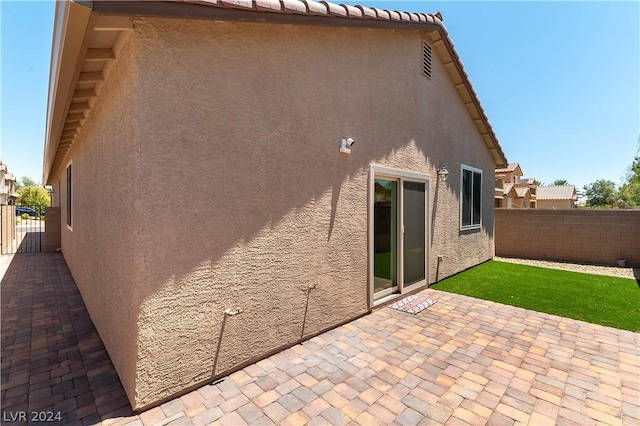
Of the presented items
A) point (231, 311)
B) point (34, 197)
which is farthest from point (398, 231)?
point (34, 197)

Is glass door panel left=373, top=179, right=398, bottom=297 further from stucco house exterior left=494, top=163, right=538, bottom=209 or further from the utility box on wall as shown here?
stucco house exterior left=494, top=163, right=538, bottom=209

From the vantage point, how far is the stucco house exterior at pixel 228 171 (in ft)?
12.2

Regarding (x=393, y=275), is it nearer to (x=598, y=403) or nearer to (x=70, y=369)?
(x=598, y=403)

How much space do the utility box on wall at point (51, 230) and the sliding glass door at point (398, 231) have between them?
19719mm

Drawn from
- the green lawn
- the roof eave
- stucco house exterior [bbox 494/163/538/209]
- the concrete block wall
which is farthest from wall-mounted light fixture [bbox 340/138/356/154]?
stucco house exterior [bbox 494/163/538/209]

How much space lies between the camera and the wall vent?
9.32 meters

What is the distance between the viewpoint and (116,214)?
4.48 m

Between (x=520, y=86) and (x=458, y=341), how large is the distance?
2022 cm

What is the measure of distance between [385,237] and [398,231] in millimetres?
517

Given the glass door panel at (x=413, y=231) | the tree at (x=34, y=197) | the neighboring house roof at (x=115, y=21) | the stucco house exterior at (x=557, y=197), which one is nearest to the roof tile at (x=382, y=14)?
the neighboring house roof at (x=115, y=21)

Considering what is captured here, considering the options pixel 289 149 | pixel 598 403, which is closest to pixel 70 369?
pixel 289 149

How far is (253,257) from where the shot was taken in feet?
15.8

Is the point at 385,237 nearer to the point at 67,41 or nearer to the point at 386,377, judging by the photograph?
the point at 386,377

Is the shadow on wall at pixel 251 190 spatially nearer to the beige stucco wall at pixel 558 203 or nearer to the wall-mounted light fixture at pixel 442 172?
the wall-mounted light fixture at pixel 442 172
